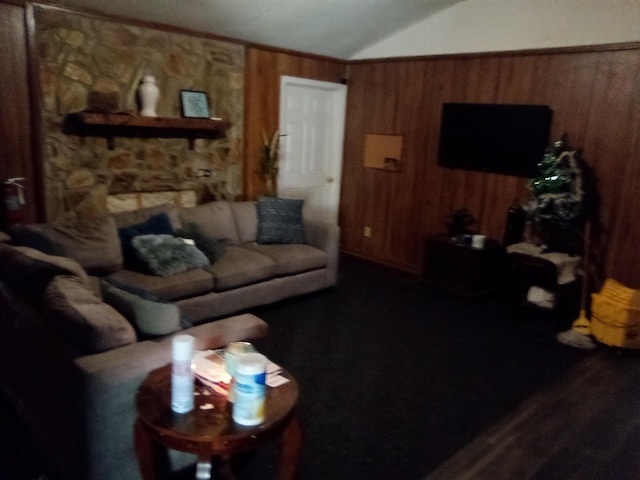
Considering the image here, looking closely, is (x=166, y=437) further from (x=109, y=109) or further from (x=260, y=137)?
(x=260, y=137)

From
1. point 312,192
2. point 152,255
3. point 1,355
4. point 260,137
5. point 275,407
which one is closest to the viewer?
point 275,407

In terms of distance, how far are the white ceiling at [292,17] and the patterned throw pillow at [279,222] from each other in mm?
1585

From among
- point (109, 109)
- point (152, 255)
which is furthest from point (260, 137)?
point (152, 255)

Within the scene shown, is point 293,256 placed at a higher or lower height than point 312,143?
lower

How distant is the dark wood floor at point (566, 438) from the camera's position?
7.63ft

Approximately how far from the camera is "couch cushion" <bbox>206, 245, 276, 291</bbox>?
145 inches

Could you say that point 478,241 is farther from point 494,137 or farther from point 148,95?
point 148,95

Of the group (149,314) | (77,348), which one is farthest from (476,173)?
(77,348)

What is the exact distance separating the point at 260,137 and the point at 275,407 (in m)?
3.89

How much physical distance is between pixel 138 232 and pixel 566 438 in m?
3.01

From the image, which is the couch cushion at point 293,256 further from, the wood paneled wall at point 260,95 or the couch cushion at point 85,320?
the couch cushion at point 85,320

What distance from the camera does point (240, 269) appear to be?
12.5 ft

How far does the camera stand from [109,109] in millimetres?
3973

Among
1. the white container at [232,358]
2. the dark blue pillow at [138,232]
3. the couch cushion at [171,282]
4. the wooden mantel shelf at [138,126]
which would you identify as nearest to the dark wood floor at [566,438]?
the white container at [232,358]
